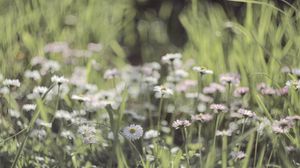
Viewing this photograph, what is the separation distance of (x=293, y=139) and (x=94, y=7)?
168 cm

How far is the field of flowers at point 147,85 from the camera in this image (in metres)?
1.77

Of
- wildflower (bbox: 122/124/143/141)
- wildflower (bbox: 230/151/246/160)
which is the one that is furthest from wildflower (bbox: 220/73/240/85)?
wildflower (bbox: 122/124/143/141)

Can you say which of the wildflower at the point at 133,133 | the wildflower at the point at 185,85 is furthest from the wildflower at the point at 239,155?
the wildflower at the point at 185,85

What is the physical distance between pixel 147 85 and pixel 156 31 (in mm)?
1129

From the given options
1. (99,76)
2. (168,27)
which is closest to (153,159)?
(99,76)

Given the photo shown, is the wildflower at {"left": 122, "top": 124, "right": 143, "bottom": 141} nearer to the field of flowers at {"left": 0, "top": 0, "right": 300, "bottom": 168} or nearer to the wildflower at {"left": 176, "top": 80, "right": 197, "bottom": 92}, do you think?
the field of flowers at {"left": 0, "top": 0, "right": 300, "bottom": 168}

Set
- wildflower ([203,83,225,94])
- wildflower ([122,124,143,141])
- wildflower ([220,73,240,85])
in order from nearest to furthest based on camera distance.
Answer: wildflower ([122,124,143,141]) → wildflower ([220,73,240,85]) → wildflower ([203,83,225,94])

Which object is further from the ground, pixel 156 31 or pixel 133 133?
pixel 156 31

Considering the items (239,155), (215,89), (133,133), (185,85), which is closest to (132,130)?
(133,133)

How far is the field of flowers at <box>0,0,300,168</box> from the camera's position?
1767 mm

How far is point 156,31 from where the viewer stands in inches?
136

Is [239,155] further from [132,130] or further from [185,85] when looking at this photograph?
[185,85]

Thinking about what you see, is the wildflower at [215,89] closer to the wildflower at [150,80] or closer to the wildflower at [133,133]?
the wildflower at [150,80]

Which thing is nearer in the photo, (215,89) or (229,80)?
(229,80)
